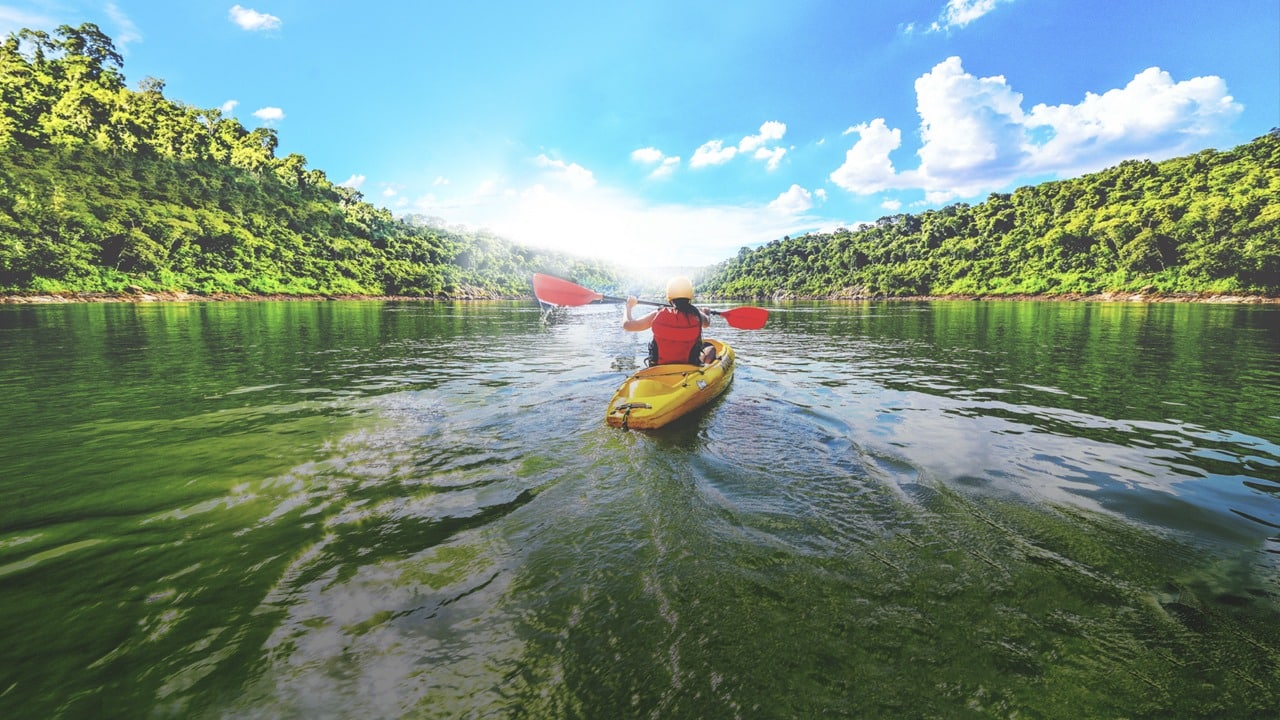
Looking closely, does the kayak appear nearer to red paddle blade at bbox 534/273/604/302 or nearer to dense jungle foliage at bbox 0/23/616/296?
red paddle blade at bbox 534/273/604/302

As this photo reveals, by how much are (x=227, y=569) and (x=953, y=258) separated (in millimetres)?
132007

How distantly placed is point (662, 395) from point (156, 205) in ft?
332

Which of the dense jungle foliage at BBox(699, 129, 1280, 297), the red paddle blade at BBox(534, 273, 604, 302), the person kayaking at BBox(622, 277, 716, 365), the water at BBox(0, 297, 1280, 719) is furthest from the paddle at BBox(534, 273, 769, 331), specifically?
the dense jungle foliage at BBox(699, 129, 1280, 297)

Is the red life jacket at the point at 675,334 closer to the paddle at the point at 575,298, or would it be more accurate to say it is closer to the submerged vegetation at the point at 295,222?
the paddle at the point at 575,298

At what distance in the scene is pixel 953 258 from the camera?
359 ft

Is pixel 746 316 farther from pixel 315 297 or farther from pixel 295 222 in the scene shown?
pixel 295 222

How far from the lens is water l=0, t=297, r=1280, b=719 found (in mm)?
2861

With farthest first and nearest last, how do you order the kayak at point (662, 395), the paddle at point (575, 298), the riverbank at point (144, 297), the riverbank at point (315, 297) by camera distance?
the riverbank at point (315, 297)
the riverbank at point (144, 297)
the paddle at point (575, 298)
the kayak at point (662, 395)

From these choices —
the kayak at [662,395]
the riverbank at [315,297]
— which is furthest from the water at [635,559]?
the riverbank at [315,297]

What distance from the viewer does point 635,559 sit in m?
4.30

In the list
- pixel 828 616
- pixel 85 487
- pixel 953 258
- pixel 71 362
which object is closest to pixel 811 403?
pixel 828 616

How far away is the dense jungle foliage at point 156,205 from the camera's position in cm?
5500

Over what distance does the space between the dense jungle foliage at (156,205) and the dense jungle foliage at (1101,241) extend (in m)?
104

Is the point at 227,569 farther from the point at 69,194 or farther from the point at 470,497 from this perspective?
the point at 69,194
